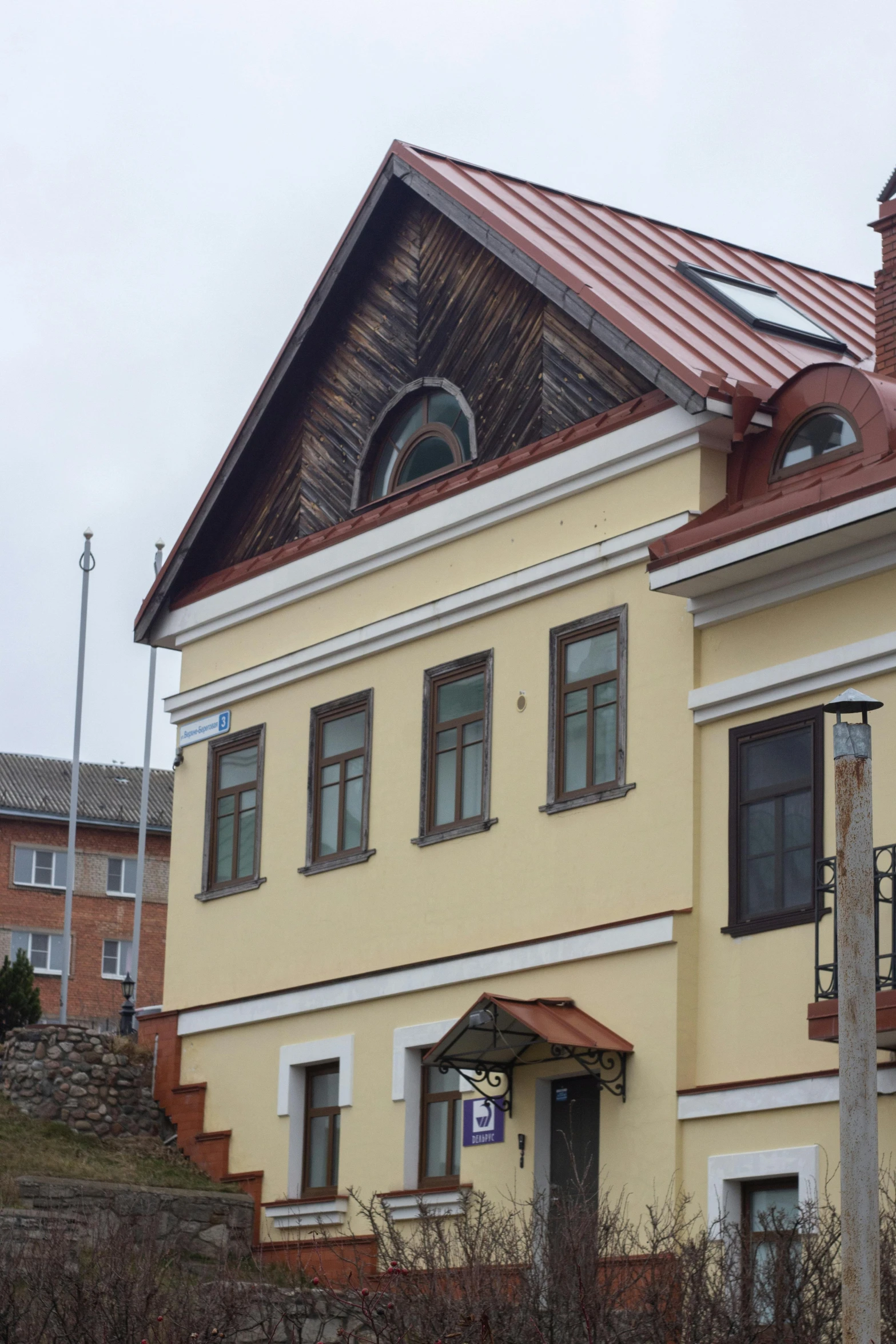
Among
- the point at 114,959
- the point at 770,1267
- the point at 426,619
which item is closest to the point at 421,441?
the point at 426,619

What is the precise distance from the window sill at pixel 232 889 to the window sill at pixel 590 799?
4546 millimetres

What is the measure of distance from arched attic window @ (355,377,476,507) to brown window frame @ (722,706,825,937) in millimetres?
4813

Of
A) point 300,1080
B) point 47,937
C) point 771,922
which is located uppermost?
point 47,937

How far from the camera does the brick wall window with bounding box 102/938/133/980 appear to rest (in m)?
58.5

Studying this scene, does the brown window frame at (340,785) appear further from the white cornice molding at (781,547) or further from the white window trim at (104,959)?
the white window trim at (104,959)

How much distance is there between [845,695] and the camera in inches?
395

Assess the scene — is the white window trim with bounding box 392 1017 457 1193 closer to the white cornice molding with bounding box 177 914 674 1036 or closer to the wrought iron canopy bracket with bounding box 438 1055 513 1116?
the white cornice molding with bounding box 177 914 674 1036

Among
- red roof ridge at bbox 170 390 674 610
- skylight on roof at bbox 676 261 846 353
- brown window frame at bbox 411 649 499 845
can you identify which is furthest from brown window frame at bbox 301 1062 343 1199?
skylight on roof at bbox 676 261 846 353

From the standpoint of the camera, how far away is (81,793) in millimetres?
59188

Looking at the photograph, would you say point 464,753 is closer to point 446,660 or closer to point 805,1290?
point 446,660

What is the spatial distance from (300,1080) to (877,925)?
26.3 feet

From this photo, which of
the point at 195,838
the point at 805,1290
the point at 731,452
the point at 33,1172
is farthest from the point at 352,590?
the point at 805,1290

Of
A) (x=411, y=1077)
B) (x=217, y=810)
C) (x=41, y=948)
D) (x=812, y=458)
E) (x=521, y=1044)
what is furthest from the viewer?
(x=41, y=948)

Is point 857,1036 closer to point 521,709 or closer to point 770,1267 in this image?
point 770,1267
